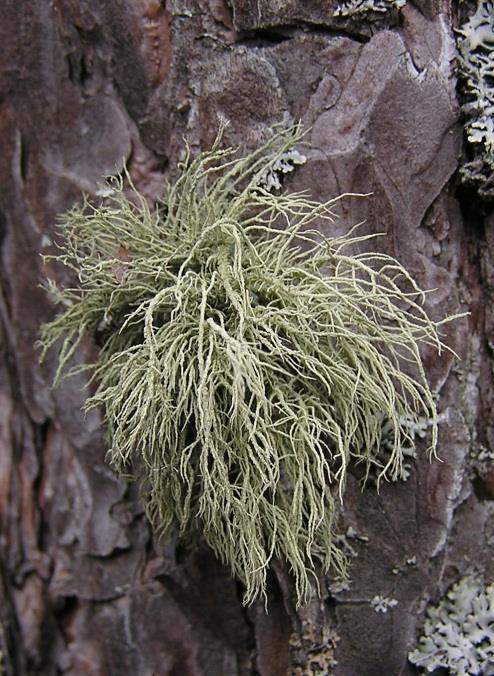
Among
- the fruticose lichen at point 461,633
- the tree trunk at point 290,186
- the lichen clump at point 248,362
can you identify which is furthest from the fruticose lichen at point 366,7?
the fruticose lichen at point 461,633

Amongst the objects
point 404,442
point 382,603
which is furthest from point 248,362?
point 382,603

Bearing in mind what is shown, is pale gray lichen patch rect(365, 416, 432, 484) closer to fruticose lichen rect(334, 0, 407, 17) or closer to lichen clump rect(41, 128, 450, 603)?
lichen clump rect(41, 128, 450, 603)

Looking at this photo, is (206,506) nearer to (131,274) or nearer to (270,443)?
(270,443)

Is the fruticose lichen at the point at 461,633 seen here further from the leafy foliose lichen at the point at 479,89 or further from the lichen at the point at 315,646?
the leafy foliose lichen at the point at 479,89

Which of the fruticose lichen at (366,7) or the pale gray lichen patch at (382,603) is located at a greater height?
the fruticose lichen at (366,7)

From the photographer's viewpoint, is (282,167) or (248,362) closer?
(248,362)

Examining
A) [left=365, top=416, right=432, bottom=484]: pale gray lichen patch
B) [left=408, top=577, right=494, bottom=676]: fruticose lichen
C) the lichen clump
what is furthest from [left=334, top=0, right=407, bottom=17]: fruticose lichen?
[left=408, top=577, right=494, bottom=676]: fruticose lichen

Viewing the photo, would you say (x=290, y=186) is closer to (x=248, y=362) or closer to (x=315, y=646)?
(x=248, y=362)
